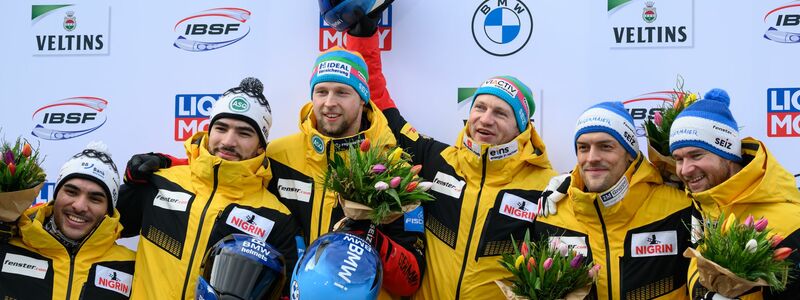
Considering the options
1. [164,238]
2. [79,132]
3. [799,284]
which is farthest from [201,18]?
[799,284]

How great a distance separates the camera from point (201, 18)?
6.15 meters

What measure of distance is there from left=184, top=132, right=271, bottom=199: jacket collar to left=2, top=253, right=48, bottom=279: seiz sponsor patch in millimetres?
877

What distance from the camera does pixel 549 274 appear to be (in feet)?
14.3

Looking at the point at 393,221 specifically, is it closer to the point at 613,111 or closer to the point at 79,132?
the point at 613,111

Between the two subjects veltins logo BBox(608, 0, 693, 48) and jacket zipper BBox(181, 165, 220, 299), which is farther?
veltins logo BBox(608, 0, 693, 48)

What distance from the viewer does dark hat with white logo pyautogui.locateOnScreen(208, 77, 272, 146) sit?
5.16 metres

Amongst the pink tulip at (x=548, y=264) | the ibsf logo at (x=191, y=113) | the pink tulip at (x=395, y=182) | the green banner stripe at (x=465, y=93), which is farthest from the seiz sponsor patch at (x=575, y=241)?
the ibsf logo at (x=191, y=113)

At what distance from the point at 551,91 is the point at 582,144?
103 cm

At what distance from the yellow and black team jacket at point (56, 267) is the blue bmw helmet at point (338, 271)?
137 centimetres

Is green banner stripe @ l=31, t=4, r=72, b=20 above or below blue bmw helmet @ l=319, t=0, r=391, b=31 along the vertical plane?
above

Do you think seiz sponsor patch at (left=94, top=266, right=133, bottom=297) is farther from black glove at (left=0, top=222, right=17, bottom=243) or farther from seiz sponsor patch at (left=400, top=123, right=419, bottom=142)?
seiz sponsor patch at (left=400, top=123, right=419, bottom=142)

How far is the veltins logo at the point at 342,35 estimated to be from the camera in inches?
235

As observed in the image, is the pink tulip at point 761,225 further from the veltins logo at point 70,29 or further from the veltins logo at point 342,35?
the veltins logo at point 70,29

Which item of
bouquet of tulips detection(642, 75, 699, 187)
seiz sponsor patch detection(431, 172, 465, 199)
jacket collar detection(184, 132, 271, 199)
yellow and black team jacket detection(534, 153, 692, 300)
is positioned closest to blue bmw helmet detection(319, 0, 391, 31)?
jacket collar detection(184, 132, 271, 199)
